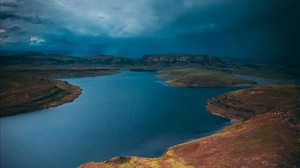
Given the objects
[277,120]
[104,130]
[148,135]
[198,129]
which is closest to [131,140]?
[148,135]

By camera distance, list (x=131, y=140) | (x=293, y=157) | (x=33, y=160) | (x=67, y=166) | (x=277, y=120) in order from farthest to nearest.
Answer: (x=131, y=140)
(x=277, y=120)
(x=33, y=160)
(x=67, y=166)
(x=293, y=157)

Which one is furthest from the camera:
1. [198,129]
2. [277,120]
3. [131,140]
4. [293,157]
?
[198,129]

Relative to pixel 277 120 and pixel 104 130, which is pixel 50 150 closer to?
pixel 104 130

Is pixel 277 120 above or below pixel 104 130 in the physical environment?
above

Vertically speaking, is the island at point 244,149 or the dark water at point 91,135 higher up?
the island at point 244,149

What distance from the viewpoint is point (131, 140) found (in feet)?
452

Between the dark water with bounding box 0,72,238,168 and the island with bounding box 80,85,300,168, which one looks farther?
the dark water with bounding box 0,72,238,168

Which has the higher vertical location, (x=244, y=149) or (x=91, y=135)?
(x=244, y=149)

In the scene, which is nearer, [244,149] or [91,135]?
[244,149]

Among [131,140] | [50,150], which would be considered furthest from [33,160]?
[131,140]

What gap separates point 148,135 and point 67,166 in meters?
46.1

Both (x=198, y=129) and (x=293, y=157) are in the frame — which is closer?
(x=293, y=157)

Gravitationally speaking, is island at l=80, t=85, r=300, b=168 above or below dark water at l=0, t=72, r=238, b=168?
above

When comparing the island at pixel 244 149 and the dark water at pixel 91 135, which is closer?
the island at pixel 244 149
